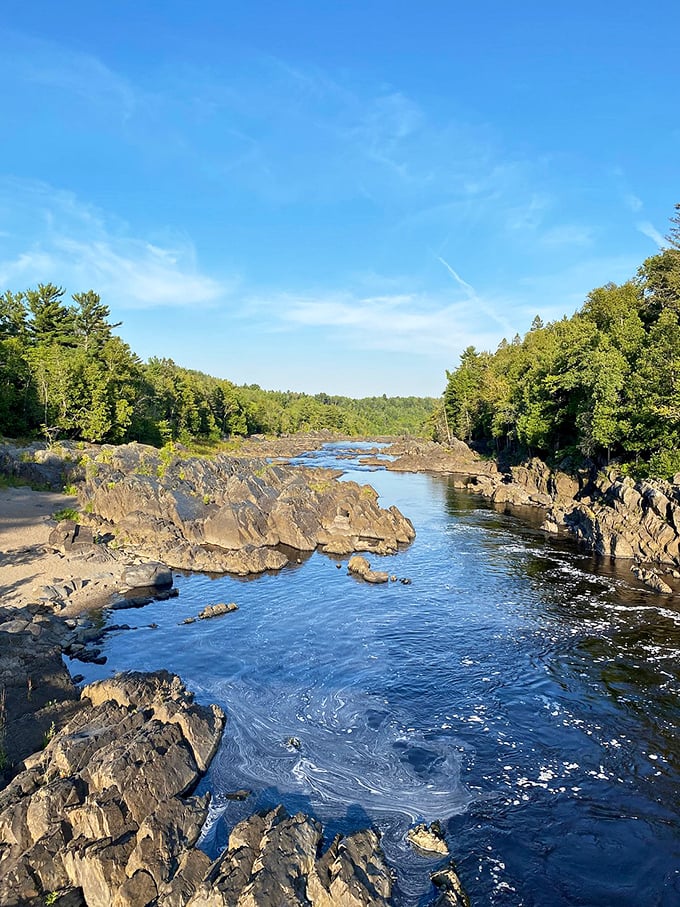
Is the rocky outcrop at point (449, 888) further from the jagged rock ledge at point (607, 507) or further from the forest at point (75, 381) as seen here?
the forest at point (75, 381)

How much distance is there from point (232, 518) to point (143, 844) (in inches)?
1383

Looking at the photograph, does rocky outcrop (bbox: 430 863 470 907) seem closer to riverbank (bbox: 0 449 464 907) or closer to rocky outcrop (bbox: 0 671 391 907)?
riverbank (bbox: 0 449 464 907)

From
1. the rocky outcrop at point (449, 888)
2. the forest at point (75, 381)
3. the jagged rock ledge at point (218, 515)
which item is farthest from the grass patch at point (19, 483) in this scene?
the rocky outcrop at point (449, 888)

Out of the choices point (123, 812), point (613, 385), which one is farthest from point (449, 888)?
point (613, 385)

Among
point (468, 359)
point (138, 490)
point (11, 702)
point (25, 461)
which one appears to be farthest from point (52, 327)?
point (468, 359)

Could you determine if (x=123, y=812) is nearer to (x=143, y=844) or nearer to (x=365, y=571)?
(x=143, y=844)

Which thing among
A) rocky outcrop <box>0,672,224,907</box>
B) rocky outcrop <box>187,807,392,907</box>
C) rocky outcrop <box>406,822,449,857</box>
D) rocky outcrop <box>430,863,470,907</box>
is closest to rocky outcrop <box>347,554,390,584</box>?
rocky outcrop <box>0,672,224,907</box>

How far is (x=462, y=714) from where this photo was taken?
21.2m

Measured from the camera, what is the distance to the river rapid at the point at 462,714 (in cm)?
1462

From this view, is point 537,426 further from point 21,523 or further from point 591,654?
point 21,523

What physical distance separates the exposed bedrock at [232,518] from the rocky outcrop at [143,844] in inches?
974

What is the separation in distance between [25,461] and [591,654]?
181ft

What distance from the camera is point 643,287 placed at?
76.8 meters

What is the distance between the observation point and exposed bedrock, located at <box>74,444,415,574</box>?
42.7 meters
